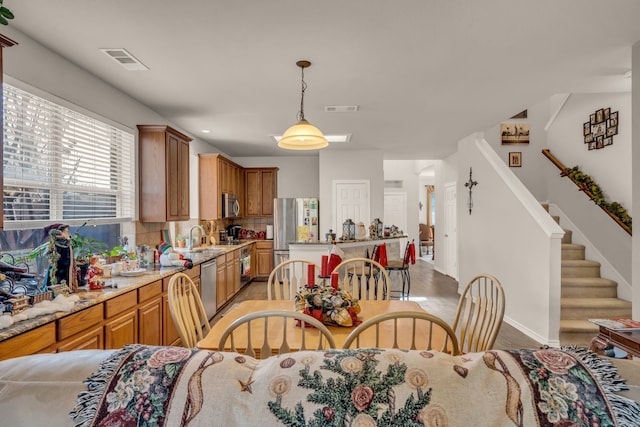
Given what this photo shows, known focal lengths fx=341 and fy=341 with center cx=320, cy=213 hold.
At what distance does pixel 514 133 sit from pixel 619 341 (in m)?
4.82

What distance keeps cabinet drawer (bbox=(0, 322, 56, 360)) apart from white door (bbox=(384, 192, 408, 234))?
30.7 ft

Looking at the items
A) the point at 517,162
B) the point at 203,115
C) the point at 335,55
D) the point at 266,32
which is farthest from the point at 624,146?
the point at 203,115

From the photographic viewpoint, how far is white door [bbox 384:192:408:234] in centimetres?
1062

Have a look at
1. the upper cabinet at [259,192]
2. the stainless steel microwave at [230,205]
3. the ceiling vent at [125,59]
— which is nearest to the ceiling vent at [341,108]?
the ceiling vent at [125,59]

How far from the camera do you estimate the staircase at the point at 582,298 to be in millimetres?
3781

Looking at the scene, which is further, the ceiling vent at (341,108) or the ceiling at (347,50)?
the ceiling vent at (341,108)

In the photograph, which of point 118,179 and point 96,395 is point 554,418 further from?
point 118,179

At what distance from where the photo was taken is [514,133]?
6.09 meters

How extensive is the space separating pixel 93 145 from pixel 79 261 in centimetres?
132

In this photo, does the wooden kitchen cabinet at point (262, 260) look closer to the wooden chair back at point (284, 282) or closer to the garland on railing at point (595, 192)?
the wooden chair back at point (284, 282)

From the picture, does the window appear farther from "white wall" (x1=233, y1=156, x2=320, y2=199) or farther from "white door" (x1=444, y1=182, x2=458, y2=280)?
"white door" (x1=444, y1=182, x2=458, y2=280)

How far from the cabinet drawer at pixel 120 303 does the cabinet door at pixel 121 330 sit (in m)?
0.05

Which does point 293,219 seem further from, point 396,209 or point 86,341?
point 86,341

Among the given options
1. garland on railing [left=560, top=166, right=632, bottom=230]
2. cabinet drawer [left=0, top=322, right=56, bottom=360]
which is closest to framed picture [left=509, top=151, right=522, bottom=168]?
garland on railing [left=560, top=166, right=632, bottom=230]
